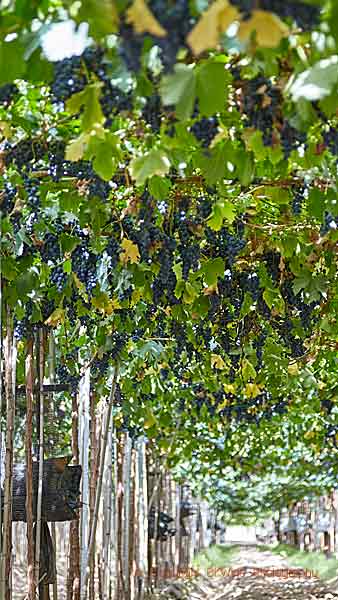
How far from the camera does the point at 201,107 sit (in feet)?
7.15

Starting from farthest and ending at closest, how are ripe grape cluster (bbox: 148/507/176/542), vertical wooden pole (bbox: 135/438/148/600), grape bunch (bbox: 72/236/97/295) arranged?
1. ripe grape cluster (bbox: 148/507/176/542)
2. vertical wooden pole (bbox: 135/438/148/600)
3. grape bunch (bbox: 72/236/97/295)

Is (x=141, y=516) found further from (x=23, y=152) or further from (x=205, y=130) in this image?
(x=205, y=130)

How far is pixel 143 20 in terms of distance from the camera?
5.67 ft

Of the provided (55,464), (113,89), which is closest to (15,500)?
(55,464)

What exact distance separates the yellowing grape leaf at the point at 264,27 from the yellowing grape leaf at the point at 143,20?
15 cm

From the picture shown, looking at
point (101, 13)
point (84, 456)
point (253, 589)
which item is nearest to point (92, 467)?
point (84, 456)

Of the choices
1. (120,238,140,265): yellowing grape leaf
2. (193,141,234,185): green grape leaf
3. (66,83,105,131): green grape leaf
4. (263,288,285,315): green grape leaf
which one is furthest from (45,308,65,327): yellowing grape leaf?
(66,83,105,131): green grape leaf

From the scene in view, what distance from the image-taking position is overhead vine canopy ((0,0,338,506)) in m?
2.08

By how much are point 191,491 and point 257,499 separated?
8.55m

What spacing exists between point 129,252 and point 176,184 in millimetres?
414

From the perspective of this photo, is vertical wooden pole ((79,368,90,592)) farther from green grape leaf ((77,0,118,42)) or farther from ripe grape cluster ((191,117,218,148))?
green grape leaf ((77,0,118,42))

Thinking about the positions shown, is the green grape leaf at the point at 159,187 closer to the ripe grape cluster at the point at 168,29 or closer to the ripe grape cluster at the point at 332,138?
the ripe grape cluster at the point at 332,138

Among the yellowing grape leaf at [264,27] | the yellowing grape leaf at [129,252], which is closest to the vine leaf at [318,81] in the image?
the yellowing grape leaf at [264,27]

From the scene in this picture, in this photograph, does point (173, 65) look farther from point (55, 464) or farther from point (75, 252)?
point (55, 464)
